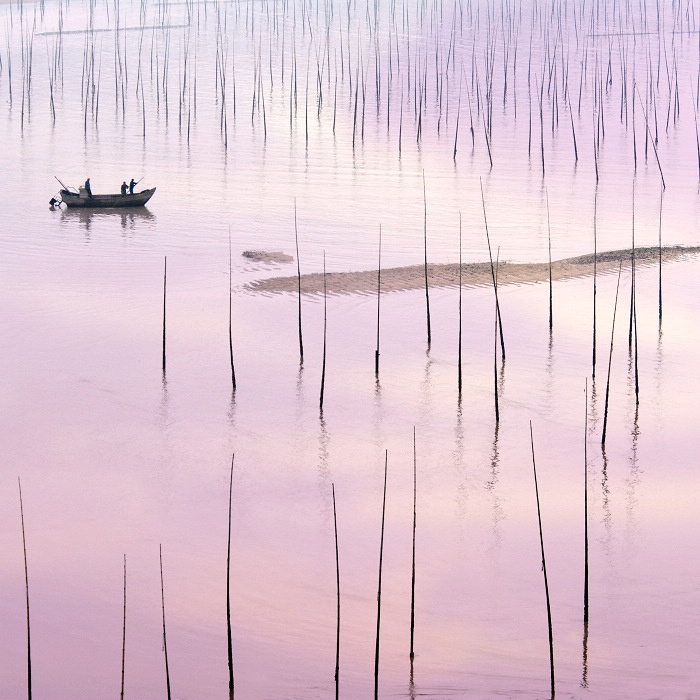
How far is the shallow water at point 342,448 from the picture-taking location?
5883 millimetres

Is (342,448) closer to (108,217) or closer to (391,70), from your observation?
(108,217)

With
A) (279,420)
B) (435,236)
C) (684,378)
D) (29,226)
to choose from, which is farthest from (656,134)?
(279,420)

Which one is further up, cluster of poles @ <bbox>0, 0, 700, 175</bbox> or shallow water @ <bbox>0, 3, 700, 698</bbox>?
cluster of poles @ <bbox>0, 0, 700, 175</bbox>

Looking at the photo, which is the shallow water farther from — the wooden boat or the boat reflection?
the wooden boat

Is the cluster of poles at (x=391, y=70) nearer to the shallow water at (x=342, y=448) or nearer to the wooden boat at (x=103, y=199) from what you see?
the wooden boat at (x=103, y=199)

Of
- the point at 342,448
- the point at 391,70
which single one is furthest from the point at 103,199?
the point at 391,70

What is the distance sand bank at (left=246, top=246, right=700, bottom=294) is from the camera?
12.2 meters

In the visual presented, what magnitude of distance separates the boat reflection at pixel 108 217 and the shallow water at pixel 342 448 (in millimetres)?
57

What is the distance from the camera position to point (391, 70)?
2638 cm

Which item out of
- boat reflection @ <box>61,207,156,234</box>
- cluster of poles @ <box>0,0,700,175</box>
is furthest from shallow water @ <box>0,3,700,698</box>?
cluster of poles @ <box>0,0,700,175</box>

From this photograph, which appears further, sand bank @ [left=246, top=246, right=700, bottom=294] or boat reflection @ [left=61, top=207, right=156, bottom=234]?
boat reflection @ [left=61, top=207, right=156, bottom=234]

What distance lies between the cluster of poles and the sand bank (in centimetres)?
607

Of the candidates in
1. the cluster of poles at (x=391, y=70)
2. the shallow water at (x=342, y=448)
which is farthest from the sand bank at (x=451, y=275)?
the cluster of poles at (x=391, y=70)

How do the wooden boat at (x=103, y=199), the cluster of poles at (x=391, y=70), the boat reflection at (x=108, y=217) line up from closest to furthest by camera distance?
the boat reflection at (x=108, y=217)
the wooden boat at (x=103, y=199)
the cluster of poles at (x=391, y=70)
